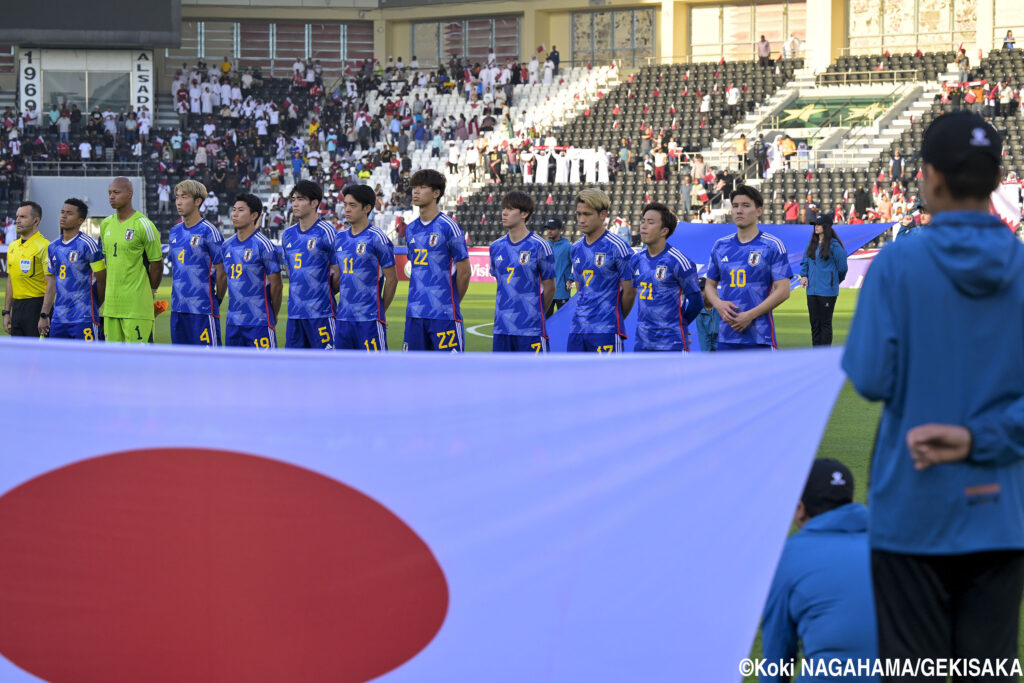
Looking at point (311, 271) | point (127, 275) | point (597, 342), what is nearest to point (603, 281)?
point (597, 342)

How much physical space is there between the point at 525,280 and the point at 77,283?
3960 mm

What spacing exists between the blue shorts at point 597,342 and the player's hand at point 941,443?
251 inches

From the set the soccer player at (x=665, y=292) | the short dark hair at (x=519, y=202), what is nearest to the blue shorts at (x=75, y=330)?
the short dark hair at (x=519, y=202)

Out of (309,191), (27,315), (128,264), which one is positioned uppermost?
(309,191)

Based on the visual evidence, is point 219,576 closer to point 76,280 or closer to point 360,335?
point 360,335

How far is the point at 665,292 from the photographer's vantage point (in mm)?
9055

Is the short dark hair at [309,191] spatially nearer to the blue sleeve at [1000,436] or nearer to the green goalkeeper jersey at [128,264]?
the green goalkeeper jersey at [128,264]

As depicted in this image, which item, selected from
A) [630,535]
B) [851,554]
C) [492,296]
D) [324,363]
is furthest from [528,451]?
[492,296]

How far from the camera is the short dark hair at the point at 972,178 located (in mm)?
2977

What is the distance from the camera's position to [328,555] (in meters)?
3.46

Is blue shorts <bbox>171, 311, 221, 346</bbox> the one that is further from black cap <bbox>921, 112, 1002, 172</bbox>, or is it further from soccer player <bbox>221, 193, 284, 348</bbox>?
black cap <bbox>921, 112, 1002, 172</bbox>

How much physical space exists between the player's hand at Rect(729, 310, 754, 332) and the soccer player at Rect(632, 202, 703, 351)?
0.42m

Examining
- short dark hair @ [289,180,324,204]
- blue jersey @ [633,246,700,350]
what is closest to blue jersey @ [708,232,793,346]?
blue jersey @ [633,246,700,350]

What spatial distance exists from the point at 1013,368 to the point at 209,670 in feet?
7.04
